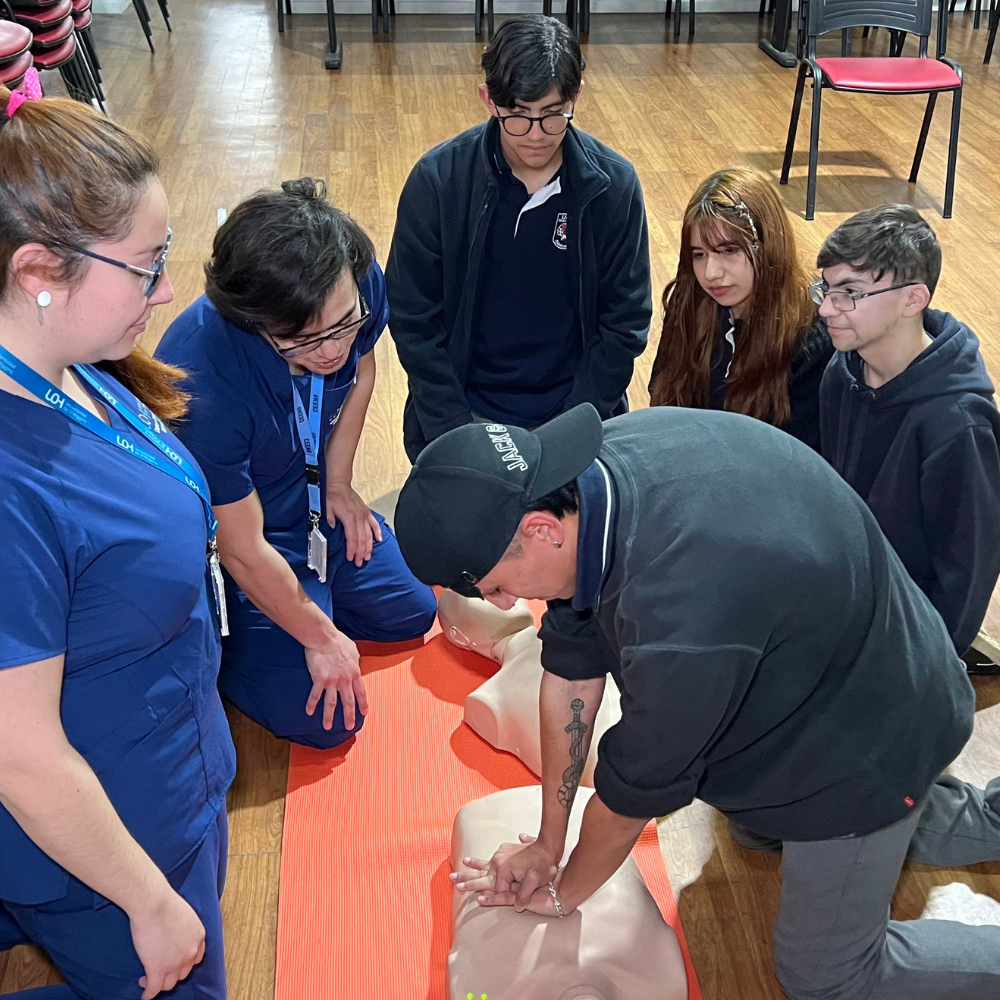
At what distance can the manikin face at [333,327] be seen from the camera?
1640mm

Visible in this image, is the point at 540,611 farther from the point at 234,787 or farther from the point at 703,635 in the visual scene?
the point at 703,635

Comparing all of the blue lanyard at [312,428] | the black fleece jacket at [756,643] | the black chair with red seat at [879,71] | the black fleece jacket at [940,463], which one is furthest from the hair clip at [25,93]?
the black chair with red seat at [879,71]

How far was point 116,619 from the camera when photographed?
118 centimetres

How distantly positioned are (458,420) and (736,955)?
1.21 m

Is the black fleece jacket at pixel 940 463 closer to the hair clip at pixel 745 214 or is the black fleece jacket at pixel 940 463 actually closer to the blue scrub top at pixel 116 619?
the hair clip at pixel 745 214

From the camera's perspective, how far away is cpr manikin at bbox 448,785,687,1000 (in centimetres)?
153

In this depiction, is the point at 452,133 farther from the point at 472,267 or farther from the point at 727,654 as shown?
the point at 727,654

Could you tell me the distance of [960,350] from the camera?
176cm

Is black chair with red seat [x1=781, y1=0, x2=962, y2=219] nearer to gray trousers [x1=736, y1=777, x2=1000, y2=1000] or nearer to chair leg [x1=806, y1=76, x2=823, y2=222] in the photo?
chair leg [x1=806, y1=76, x2=823, y2=222]

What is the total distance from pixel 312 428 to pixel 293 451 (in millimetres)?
67

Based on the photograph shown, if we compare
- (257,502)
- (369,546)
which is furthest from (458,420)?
(257,502)

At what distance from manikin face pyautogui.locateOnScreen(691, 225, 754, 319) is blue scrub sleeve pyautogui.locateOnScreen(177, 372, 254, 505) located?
2.86ft

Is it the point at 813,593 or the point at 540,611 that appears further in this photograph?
the point at 540,611

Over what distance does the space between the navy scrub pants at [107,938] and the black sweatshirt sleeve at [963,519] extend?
1.21 m
